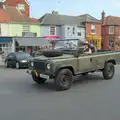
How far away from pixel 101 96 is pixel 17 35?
2827 centimetres

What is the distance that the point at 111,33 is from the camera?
44156mm

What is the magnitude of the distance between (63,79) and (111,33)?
37795 mm

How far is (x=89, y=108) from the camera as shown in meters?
5.95

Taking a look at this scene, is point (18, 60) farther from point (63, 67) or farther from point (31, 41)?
point (31, 41)

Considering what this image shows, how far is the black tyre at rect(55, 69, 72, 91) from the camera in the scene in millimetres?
8047

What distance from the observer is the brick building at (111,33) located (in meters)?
43.9

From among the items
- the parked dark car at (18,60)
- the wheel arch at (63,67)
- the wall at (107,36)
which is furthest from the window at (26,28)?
the wheel arch at (63,67)

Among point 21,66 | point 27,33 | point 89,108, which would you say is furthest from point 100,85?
point 27,33

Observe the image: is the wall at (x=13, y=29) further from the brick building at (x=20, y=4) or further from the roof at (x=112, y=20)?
the roof at (x=112, y=20)

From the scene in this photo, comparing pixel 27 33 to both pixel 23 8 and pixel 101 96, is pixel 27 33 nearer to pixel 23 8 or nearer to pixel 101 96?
pixel 23 8

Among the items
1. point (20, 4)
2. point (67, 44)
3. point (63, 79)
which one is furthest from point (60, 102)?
point (20, 4)

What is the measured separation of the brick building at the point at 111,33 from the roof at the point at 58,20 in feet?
22.3

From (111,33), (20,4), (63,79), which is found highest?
(20,4)

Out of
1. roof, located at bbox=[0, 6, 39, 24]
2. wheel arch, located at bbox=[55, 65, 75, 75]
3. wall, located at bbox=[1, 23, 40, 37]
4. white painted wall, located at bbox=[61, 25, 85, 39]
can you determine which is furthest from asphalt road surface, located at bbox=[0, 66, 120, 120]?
white painted wall, located at bbox=[61, 25, 85, 39]
